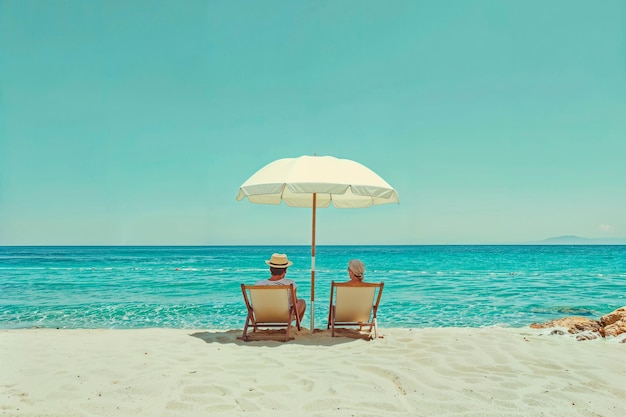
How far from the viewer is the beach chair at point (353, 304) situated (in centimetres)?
591

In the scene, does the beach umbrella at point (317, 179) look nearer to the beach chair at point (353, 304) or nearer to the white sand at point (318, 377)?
the beach chair at point (353, 304)

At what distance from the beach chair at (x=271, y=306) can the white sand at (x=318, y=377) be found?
35 cm

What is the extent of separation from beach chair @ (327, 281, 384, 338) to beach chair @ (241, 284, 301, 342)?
0.57 metres

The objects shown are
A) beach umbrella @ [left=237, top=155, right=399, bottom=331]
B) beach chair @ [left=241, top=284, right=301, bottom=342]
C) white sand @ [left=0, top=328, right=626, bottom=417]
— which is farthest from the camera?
beach chair @ [left=241, top=284, right=301, bottom=342]

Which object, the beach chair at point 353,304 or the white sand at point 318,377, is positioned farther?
the beach chair at point 353,304

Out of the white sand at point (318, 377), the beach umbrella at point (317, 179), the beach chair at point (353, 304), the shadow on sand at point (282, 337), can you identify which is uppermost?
the beach umbrella at point (317, 179)

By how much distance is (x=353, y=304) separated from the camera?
19.9 feet

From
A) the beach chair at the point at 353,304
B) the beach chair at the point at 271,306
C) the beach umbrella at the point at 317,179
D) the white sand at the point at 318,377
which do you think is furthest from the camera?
the beach chair at the point at 353,304

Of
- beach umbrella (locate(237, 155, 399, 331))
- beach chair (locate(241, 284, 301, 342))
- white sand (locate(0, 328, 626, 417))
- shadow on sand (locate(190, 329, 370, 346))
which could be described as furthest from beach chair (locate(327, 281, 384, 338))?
beach umbrella (locate(237, 155, 399, 331))

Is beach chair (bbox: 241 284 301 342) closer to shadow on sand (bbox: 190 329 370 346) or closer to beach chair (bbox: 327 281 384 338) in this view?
shadow on sand (bbox: 190 329 370 346)

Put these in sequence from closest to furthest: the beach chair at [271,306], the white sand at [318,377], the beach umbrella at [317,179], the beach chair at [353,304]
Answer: the white sand at [318,377] < the beach umbrella at [317,179] < the beach chair at [271,306] < the beach chair at [353,304]

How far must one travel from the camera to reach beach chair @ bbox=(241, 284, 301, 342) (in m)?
5.70

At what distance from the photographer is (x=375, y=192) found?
557 cm

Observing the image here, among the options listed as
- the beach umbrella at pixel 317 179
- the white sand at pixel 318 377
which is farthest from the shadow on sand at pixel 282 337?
the beach umbrella at pixel 317 179
